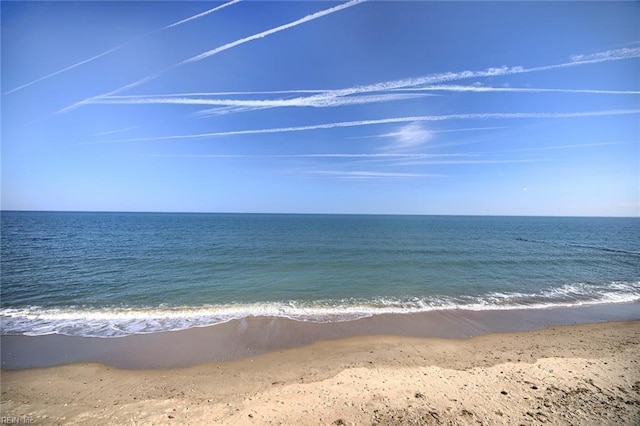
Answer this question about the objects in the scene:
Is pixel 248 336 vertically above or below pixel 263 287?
below

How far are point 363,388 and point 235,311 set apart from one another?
8483 mm

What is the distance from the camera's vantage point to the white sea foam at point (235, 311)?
37.5 ft

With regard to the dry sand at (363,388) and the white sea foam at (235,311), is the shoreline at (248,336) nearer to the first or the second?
the white sea foam at (235,311)

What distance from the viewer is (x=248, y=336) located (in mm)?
10547

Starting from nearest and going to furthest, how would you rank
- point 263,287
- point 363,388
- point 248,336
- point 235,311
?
1. point 363,388
2. point 248,336
3. point 235,311
4. point 263,287

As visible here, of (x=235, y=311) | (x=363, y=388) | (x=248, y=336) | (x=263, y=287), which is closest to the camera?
(x=363, y=388)

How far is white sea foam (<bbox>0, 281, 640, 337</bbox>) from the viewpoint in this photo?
450 inches

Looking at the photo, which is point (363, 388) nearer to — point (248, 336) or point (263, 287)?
point (248, 336)

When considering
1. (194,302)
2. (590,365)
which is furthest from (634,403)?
(194,302)

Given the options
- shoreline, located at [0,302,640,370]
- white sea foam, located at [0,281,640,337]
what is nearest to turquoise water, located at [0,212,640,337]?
white sea foam, located at [0,281,640,337]

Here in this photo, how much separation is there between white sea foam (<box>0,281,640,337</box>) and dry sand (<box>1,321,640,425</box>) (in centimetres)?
313

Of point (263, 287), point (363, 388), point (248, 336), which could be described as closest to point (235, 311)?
point (248, 336)

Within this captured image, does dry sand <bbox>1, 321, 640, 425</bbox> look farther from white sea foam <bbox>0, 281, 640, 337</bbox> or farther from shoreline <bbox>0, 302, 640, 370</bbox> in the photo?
white sea foam <bbox>0, 281, 640, 337</bbox>

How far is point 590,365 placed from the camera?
7.76 metres
